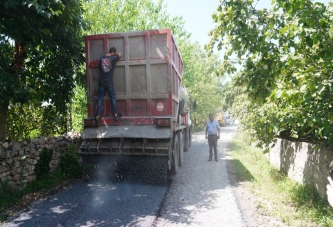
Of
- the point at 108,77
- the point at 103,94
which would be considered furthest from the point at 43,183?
the point at 108,77

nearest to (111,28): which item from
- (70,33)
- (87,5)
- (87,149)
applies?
(87,5)

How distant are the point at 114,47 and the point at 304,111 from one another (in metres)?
4.16

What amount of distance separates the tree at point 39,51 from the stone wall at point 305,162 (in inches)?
221

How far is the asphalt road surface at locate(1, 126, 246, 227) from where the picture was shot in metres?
3.95

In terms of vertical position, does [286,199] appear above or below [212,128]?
below

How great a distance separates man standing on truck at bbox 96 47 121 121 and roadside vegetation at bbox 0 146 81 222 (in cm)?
166

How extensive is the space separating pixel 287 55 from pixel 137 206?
11.2ft

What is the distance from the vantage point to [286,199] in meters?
5.18

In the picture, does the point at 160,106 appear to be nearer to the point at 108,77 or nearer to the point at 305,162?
the point at 108,77

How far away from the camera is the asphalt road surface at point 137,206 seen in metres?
3.95

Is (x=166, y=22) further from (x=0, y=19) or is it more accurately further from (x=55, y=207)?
(x=55, y=207)

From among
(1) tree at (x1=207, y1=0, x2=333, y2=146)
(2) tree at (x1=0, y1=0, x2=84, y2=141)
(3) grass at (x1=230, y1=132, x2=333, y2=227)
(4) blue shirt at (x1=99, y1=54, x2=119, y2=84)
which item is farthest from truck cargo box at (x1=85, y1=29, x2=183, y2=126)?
(3) grass at (x1=230, y1=132, x2=333, y2=227)

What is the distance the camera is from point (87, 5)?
11.2 meters

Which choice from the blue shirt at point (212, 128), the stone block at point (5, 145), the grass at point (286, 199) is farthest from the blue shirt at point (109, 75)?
the blue shirt at point (212, 128)
